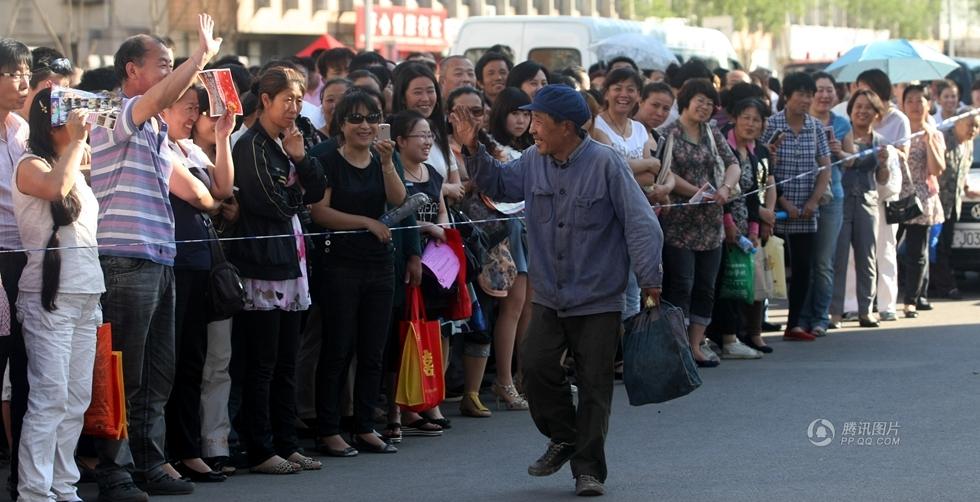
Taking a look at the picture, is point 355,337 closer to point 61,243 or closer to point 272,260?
point 272,260

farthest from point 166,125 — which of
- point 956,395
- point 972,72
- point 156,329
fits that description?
point 972,72

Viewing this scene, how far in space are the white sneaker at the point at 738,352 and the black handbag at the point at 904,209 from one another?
2.72 m

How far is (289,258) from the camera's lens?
8.45 m

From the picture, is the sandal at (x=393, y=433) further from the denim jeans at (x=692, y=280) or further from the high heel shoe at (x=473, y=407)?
the denim jeans at (x=692, y=280)

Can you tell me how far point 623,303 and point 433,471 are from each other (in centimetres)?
135

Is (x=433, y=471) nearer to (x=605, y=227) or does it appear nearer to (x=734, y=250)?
(x=605, y=227)

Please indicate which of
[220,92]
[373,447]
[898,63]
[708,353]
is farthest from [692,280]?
[898,63]

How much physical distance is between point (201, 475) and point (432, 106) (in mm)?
3019

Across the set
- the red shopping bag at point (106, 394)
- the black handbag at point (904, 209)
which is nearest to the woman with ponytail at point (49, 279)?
the red shopping bag at point (106, 394)

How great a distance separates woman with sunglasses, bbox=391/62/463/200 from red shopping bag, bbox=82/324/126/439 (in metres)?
3.06

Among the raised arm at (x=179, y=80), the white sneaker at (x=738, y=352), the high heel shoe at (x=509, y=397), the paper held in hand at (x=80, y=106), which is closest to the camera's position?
the raised arm at (x=179, y=80)

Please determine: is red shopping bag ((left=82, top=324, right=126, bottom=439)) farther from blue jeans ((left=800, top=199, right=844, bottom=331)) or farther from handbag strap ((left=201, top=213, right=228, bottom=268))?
blue jeans ((left=800, top=199, right=844, bottom=331))

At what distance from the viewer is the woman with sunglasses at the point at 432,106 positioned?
402 inches

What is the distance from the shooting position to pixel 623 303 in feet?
26.7
